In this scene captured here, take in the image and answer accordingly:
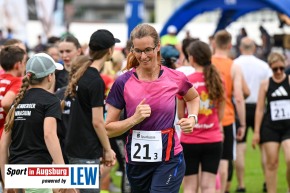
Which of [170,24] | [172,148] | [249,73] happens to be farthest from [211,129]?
[170,24]

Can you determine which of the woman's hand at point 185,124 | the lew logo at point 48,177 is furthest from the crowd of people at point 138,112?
the lew logo at point 48,177

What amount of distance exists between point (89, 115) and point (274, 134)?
349cm

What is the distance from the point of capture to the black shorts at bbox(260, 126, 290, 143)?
10.9 m

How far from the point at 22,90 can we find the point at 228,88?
165 inches

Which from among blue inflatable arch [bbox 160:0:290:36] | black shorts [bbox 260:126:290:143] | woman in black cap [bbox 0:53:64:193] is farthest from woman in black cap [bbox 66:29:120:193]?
blue inflatable arch [bbox 160:0:290:36]

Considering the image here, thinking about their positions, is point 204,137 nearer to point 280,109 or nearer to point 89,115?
point 89,115

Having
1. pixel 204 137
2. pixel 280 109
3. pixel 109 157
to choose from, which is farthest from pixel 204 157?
pixel 280 109

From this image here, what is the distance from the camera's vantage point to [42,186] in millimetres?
6840

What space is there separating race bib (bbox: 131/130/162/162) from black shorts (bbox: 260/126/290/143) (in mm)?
4299

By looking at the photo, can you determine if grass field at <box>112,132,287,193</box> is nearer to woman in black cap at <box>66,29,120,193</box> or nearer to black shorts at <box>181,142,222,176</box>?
black shorts at <box>181,142,222,176</box>

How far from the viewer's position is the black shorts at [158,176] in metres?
6.82

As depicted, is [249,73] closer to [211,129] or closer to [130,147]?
[211,129]

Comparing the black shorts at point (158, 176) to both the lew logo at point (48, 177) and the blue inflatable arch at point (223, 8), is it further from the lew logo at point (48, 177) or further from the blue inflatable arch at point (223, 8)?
the blue inflatable arch at point (223, 8)

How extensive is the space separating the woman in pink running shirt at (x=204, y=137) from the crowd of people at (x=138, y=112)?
1 centimetres
